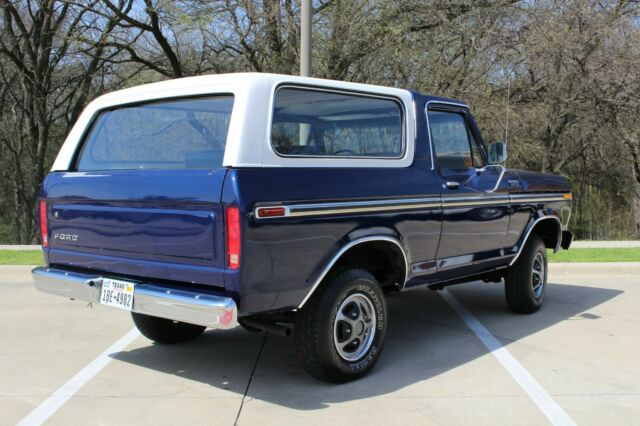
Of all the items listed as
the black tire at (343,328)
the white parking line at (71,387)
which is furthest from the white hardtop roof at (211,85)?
the white parking line at (71,387)

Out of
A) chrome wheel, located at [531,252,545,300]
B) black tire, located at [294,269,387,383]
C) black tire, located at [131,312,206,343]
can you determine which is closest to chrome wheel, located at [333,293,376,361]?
black tire, located at [294,269,387,383]

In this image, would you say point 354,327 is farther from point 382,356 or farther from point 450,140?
point 450,140

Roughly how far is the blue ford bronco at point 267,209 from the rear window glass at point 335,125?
1 cm

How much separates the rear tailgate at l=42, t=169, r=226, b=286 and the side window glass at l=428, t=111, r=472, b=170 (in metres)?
2.26

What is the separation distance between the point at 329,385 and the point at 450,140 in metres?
2.40

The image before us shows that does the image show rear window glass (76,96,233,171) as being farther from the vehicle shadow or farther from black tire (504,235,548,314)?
black tire (504,235,548,314)

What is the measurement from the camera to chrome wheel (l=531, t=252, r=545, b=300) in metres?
6.60

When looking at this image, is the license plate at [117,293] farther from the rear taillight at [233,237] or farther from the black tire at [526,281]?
the black tire at [526,281]

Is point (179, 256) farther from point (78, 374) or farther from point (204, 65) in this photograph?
point (204, 65)

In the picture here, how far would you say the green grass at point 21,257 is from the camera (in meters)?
9.23

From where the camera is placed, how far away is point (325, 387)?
4.37 meters

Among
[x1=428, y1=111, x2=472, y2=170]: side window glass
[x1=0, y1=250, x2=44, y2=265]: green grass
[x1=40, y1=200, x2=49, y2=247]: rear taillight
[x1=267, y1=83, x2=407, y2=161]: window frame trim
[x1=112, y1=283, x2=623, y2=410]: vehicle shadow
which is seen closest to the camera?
[x1=267, y1=83, x2=407, y2=161]: window frame trim

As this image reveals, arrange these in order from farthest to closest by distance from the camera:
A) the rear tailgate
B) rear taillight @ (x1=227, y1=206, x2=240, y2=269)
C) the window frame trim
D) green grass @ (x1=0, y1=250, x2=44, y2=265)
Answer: green grass @ (x1=0, y1=250, x2=44, y2=265) < the window frame trim < the rear tailgate < rear taillight @ (x1=227, y1=206, x2=240, y2=269)

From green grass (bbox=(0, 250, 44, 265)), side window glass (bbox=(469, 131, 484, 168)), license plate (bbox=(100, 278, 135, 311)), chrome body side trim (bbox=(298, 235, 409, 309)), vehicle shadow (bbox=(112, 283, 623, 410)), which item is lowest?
vehicle shadow (bbox=(112, 283, 623, 410))
